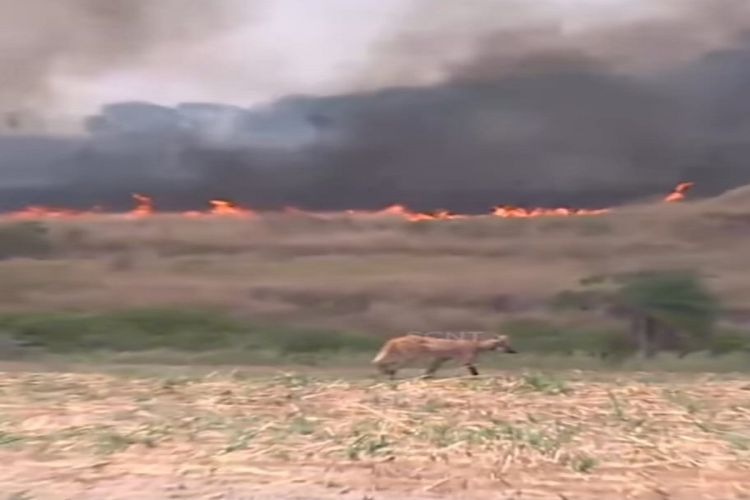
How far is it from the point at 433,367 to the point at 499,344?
28cm

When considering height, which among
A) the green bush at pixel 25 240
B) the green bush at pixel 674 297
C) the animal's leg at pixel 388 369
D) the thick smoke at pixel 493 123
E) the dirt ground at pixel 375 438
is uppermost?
the thick smoke at pixel 493 123

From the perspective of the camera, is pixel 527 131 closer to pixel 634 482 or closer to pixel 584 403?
pixel 584 403

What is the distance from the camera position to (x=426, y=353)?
289 cm

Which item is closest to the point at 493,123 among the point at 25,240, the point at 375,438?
the point at 375,438

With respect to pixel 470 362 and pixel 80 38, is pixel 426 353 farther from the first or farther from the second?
pixel 80 38

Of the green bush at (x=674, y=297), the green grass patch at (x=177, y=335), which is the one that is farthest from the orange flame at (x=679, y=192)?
the green grass patch at (x=177, y=335)

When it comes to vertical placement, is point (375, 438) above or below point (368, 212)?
below

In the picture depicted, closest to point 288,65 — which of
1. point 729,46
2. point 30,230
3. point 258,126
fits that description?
point 258,126

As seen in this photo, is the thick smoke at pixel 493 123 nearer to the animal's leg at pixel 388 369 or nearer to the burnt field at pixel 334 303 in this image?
the burnt field at pixel 334 303

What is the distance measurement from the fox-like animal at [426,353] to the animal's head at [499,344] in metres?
0.05

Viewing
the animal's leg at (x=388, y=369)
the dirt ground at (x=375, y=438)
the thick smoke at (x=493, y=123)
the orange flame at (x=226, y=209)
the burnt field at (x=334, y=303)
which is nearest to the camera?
the dirt ground at (x=375, y=438)

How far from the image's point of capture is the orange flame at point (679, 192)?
3223mm

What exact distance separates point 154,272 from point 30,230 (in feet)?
1.65

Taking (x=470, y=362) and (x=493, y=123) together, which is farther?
(x=493, y=123)
